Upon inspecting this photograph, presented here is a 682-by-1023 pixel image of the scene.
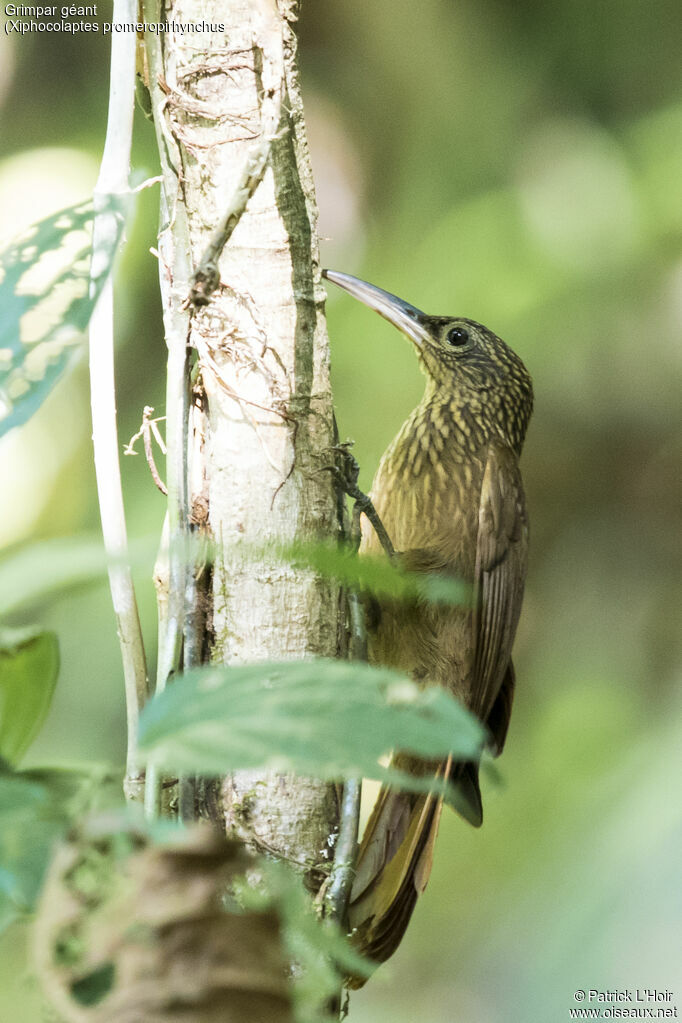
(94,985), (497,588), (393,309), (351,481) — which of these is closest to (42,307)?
(94,985)

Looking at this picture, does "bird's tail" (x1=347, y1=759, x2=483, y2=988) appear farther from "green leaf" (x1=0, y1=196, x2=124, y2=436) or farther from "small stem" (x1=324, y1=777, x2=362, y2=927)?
"green leaf" (x1=0, y1=196, x2=124, y2=436)

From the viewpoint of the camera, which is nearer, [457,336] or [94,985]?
[94,985]

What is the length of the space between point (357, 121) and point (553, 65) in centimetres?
61

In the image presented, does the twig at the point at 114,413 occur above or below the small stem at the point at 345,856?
above

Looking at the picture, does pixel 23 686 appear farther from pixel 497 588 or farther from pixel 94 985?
pixel 497 588

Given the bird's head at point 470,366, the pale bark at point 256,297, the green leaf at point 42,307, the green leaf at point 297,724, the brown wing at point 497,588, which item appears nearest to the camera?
the green leaf at point 297,724

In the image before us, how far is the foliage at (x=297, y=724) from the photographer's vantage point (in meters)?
0.32

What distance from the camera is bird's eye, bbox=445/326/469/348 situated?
6.23 feet

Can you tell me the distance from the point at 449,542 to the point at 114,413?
81 cm

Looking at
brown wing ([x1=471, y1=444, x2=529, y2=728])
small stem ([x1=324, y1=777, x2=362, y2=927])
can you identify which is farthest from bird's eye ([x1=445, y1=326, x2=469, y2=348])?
small stem ([x1=324, y1=777, x2=362, y2=927])

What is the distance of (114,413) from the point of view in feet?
3.27

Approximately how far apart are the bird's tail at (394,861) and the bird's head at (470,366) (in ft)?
2.47

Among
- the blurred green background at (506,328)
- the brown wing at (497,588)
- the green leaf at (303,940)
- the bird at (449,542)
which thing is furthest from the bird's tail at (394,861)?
the blurred green background at (506,328)

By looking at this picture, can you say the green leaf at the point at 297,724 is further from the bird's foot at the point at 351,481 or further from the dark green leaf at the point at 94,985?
the bird's foot at the point at 351,481
